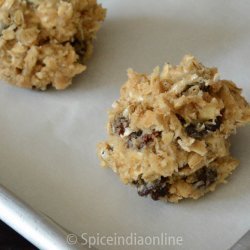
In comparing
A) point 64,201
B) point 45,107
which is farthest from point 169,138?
point 45,107

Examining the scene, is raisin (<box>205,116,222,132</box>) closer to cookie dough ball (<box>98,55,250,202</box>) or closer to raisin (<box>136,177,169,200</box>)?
cookie dough ball (<box>98,55,250,202</box>)

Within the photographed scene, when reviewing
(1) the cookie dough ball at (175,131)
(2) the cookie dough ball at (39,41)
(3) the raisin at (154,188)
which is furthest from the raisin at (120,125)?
(2) the cookie dough ball at (39,41)

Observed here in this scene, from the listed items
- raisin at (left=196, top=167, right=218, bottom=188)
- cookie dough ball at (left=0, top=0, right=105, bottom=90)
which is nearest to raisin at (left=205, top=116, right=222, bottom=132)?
raisin at (left=196, top=167, right=218, bottom=188)

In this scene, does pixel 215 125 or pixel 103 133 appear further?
pixel 103 133

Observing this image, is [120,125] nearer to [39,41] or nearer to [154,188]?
[154,188]

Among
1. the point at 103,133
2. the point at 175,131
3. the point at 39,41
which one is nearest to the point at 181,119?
the point at 175,131

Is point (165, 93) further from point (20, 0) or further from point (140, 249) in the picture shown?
point (20, 0)
